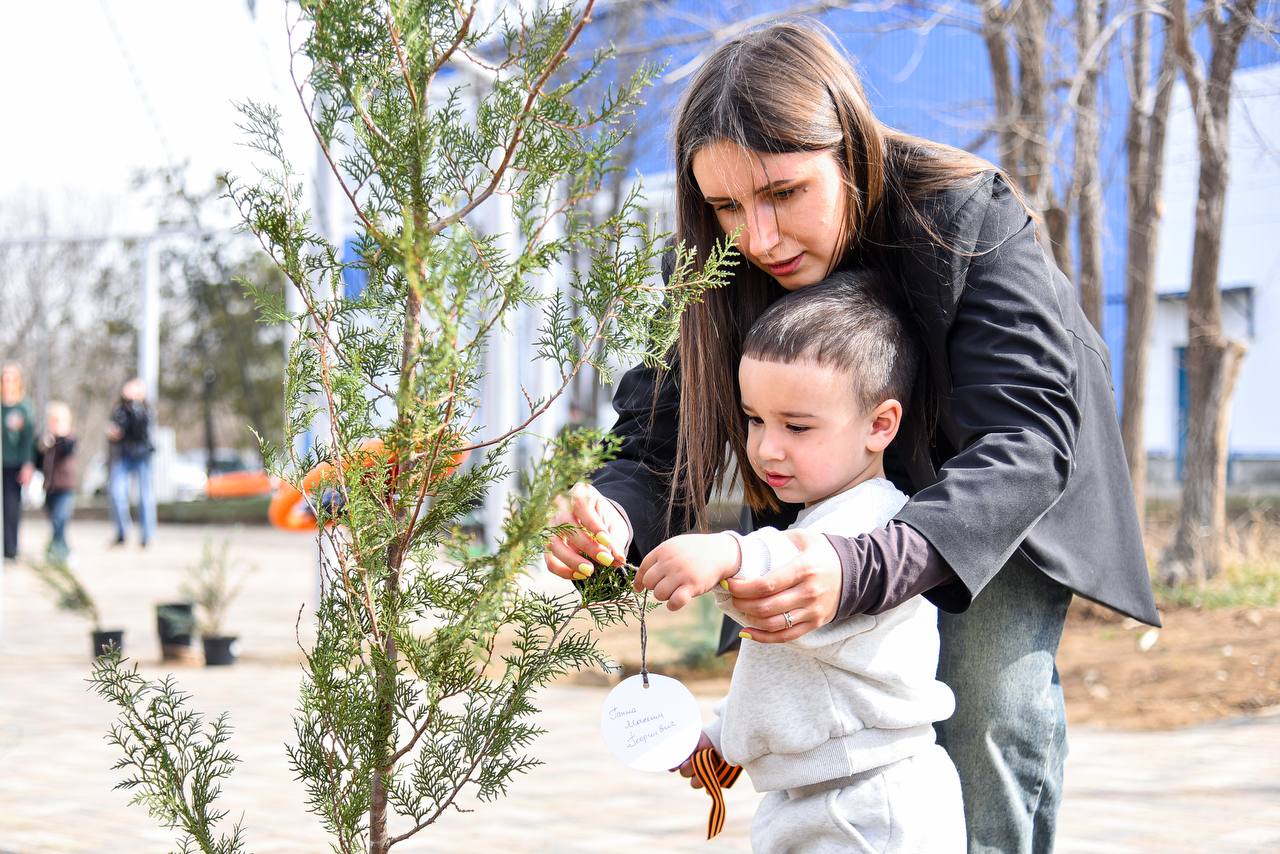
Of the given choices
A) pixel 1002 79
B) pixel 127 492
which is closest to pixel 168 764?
pixel 1002 79

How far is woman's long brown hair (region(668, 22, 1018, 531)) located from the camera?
1958mm

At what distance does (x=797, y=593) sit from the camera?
61.6 inches

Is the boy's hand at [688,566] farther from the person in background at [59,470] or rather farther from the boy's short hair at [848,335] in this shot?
the person in background at [59,470]

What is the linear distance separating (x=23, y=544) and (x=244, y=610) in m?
9.77

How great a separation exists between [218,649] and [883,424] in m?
6.07

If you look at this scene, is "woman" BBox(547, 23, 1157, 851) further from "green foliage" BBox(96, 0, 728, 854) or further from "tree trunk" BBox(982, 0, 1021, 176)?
"tree trunk" BBox(982, 0, 1021, 176)

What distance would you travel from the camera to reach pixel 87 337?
3656cm

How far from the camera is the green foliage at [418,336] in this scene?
174cm

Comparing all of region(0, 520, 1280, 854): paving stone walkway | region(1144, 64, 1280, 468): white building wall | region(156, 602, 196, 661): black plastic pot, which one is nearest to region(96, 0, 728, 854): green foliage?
region(0, 520, 1280, 854): paving stone walkway

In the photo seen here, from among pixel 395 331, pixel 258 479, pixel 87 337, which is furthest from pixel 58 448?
pixel 87 337

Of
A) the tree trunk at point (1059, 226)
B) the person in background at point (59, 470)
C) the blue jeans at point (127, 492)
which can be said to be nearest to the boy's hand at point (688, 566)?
the tree trunk at point (1059, 226)

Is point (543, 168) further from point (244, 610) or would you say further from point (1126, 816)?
point (244, 610)

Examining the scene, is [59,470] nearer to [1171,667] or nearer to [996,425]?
[1171,667]

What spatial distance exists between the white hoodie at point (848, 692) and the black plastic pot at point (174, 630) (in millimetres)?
6140
